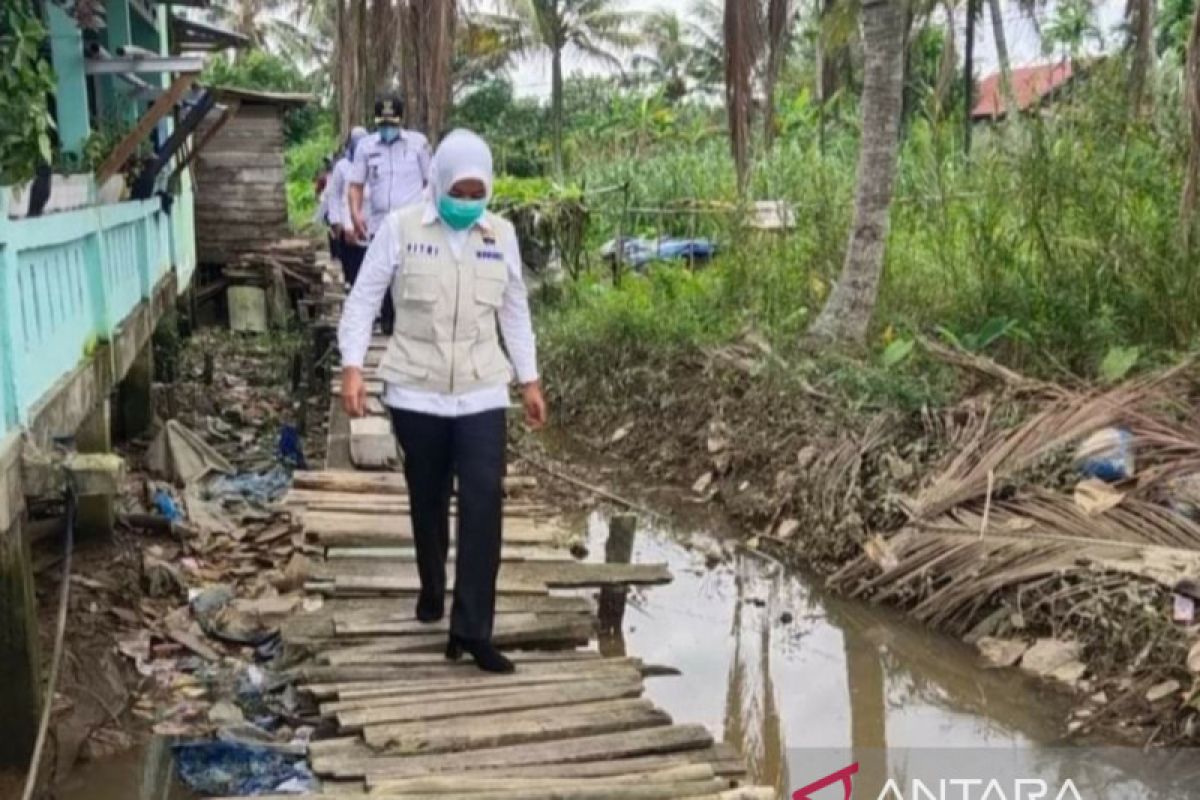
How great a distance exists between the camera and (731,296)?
9680 millimetres

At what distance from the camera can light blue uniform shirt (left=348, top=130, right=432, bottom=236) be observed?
7047mm

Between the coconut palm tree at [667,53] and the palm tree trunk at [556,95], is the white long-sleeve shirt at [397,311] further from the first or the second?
the coconut palm tree at [667,53]

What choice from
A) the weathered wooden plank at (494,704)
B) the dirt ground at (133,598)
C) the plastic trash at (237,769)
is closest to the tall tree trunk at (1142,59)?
the weathered wooden plank at (494,704)

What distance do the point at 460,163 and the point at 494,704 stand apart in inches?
64.4

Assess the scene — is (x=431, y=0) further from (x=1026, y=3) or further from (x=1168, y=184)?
(x=1026, y=3)

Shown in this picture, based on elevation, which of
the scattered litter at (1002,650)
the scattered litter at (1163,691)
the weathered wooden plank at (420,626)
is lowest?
the scattered litter at (1002,650)

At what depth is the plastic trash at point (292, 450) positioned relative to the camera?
27.3 ft

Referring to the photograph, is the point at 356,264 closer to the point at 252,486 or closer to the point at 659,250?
the point at 252,486

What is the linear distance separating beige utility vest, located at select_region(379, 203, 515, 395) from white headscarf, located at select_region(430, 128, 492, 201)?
130mm

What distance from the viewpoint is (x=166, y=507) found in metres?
7.09

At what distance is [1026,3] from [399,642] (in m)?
8.51

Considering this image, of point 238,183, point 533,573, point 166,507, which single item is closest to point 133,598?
point 166,507

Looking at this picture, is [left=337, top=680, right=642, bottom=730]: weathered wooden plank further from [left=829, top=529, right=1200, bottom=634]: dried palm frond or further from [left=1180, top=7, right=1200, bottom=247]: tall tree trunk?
[left=1180, top=7, right=1200, bottom=247]: tall tree trunk

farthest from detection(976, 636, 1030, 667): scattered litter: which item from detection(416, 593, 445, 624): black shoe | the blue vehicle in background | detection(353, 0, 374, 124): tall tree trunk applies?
the blue vehicle in background
